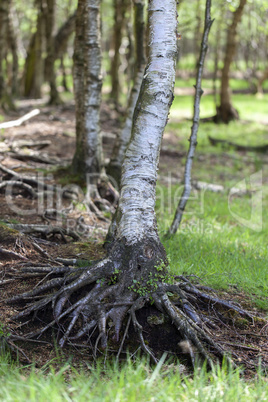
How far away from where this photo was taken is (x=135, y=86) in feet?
25.0

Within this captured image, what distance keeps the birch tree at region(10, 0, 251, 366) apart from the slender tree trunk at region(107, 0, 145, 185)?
3581 millimetres

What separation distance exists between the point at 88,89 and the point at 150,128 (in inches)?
142

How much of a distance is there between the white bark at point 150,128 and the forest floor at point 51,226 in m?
1.08

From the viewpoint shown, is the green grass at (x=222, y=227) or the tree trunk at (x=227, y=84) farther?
the tree trunk at (x=227, y=84)

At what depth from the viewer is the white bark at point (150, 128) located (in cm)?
397

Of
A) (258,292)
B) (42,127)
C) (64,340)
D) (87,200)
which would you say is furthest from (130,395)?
(42,127)

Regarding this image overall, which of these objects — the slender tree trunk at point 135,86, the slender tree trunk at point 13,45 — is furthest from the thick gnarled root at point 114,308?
the slender tree trunk at point 13,45

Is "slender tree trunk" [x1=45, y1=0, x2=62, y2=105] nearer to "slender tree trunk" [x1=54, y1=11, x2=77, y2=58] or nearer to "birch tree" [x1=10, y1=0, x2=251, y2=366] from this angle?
"slender tree trunk" [x1=54, y1=11, x2=77, y2=58]

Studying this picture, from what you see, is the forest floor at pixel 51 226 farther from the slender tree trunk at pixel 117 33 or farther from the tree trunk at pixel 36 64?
the slender tree trunk at pixel 117 33

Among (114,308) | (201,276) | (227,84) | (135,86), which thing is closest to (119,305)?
(114,308)

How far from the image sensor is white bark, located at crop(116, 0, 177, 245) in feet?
13.0

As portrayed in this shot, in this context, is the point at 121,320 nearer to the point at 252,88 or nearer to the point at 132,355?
the point at 132,355

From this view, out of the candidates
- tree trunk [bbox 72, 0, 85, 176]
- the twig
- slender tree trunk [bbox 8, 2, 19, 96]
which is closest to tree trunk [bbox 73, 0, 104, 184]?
tree trunk [bbox 72, 0, 85, 176]

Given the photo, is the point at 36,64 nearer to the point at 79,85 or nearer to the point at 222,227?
the point at 79,85
